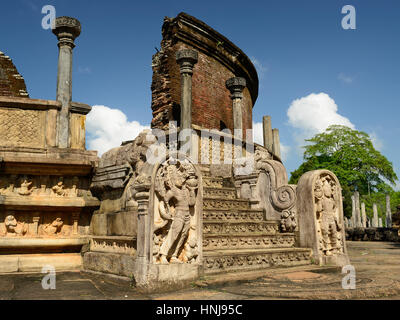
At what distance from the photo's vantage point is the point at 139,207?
409cm

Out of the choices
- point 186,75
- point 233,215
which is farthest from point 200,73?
point 233,215

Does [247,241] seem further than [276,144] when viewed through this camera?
No

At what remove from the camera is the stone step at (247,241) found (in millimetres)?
5070

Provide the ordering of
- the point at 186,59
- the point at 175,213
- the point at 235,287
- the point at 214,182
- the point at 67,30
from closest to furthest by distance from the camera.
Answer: the point at 235,287 < the point at 175,213 < the point at 67,30 < the point at 214,182 < the point at 186,59

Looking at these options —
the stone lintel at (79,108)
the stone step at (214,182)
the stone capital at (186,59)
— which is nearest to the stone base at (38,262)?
the stone lintel at (79,108)

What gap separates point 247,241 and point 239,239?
164mm

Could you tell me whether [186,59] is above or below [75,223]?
above

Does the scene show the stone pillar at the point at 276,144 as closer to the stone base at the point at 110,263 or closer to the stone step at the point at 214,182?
the stone step at the point at 214,182

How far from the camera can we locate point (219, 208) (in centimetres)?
624

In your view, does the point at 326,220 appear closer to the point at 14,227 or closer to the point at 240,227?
the point at 240,227

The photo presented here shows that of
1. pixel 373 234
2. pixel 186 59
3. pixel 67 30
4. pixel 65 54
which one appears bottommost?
→ pixel 373 234

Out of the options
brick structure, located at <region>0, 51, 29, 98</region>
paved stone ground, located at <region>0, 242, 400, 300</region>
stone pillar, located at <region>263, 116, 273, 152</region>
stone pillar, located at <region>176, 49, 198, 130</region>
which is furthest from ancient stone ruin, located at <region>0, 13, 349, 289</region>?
stone pillar, located at <region>263, 116, 273, 152</region>

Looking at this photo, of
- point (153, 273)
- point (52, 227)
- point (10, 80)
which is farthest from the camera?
point (10, 80)

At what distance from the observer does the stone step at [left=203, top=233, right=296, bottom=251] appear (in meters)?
5.07
